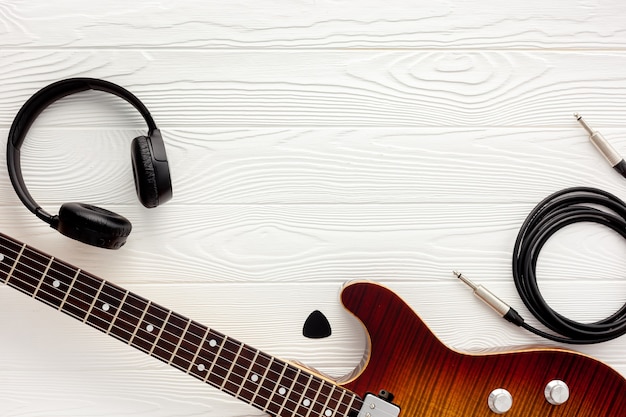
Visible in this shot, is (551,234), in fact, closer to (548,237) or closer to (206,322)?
(548,237)

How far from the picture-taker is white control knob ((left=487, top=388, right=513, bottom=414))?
0.77 m

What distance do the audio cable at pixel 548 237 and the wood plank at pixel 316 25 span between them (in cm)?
18

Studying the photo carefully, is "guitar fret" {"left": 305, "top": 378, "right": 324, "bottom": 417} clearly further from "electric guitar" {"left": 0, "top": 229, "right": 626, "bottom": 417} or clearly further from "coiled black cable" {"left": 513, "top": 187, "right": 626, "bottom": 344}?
"coiled black cable" {"left": 513, "top": 187, "right": 626, "bottom": 344}

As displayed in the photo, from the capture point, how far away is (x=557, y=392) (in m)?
0.78

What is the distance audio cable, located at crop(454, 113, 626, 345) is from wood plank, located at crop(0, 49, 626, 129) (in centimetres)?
8

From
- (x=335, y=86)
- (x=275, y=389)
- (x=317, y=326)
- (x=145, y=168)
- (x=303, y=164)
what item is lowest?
(x=275, y=389)

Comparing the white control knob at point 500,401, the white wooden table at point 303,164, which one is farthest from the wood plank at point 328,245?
the white control knob at point 500,401

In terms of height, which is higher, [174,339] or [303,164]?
[303,164]

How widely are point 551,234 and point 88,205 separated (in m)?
0.80

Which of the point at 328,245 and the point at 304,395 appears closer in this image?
the point at 304,395

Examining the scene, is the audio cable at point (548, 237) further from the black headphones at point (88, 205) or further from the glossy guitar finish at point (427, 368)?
the black headphones at point (88, 205)

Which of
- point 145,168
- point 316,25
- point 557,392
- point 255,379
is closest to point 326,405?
point 255,379

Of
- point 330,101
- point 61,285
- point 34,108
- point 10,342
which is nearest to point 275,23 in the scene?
point 330,101

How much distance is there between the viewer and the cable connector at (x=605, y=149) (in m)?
0.88
